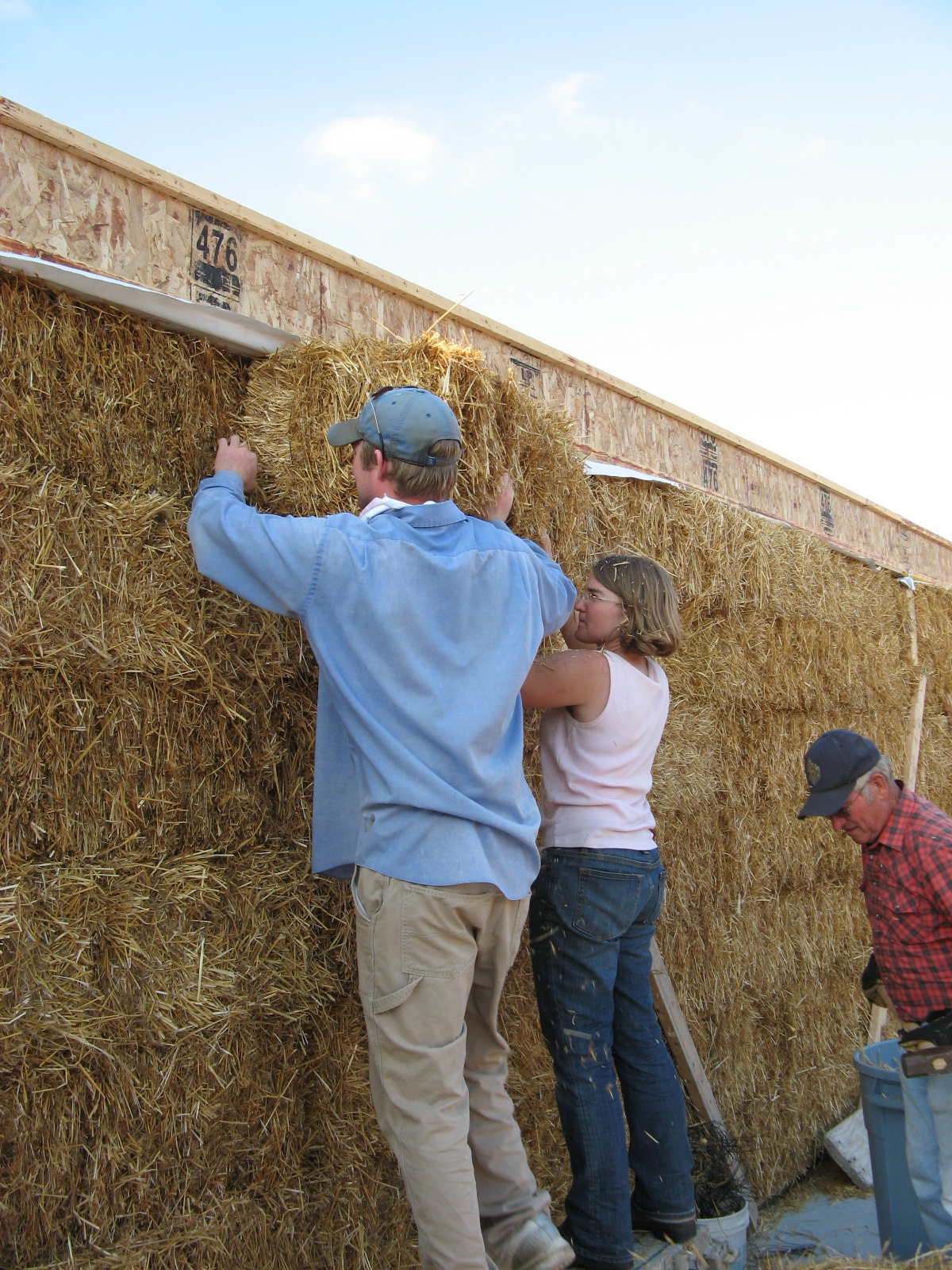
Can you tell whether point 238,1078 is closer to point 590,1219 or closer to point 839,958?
point 590,1219

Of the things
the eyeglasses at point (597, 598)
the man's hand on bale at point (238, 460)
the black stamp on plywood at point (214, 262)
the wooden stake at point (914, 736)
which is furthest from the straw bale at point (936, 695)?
the man's hand on bale at point (238, 460)

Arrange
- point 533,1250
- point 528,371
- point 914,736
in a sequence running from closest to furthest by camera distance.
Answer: point 533,1250, point 528,371, point 914,736

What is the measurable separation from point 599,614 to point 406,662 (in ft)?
3.09

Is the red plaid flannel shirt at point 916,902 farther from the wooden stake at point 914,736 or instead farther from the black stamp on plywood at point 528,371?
the wooden stake at point 914,736

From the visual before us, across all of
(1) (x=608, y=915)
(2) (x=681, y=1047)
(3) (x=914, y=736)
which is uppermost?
(3) (x=914, y=736)

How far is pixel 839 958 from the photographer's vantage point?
17.1 feet

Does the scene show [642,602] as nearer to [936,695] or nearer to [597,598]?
[597,598]

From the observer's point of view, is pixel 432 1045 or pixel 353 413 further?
pixel 353 413

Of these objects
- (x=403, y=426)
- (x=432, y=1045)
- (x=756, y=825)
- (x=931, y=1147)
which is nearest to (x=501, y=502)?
(x=403, y=426)

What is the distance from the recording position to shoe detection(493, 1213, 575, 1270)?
2191mm

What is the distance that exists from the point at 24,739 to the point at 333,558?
801 mm

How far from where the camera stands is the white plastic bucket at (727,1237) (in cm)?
298

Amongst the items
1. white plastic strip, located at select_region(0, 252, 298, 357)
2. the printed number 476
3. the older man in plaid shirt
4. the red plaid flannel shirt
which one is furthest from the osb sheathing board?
the red plaid flannel shirt

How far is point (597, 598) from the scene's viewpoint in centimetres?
293
